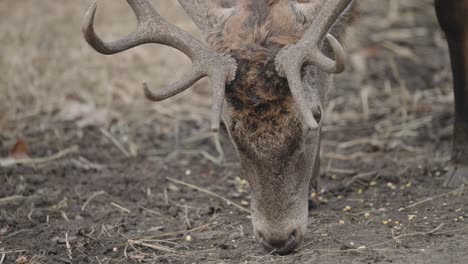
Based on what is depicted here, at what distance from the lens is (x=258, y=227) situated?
4832mm

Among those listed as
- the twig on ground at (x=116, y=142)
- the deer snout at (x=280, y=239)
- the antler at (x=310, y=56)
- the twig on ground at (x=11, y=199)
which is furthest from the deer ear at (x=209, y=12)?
the twig on ground at (x=116, y=142)

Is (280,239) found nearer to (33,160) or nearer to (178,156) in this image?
(178,156)

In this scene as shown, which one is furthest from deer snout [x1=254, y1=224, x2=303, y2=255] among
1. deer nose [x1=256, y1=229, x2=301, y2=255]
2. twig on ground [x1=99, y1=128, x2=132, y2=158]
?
twig on ground [x1=99, y1=128, x2=132, y2=158]

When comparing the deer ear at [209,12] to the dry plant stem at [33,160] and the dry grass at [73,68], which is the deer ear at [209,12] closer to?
the dry plant stem at [33,160]

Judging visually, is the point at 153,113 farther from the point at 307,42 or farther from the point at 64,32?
the point at 307,42

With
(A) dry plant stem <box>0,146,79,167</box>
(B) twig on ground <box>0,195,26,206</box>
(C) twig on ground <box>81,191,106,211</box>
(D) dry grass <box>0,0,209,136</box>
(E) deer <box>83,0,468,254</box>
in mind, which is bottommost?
(D) dry grass <box>0,0,209,136</box>

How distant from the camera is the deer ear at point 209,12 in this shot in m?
5.14

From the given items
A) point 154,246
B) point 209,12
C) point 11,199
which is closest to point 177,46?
point 209,12

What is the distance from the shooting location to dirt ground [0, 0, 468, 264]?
5.21 metres

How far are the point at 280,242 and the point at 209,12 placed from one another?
62.8 inches

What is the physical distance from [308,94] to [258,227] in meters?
0.88

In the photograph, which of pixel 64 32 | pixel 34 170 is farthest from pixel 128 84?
pixel 34 170

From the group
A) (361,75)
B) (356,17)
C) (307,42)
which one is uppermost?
(307,42)

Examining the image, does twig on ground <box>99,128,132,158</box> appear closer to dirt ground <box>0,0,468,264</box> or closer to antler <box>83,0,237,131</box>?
dirt ground <box>0,0,468,264</box>
